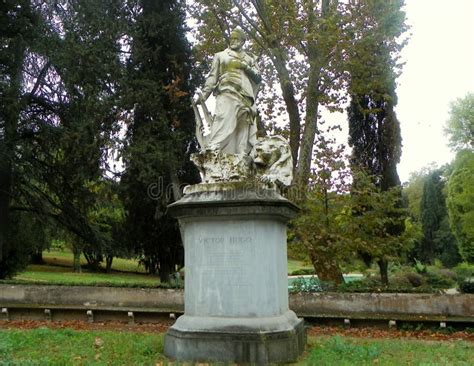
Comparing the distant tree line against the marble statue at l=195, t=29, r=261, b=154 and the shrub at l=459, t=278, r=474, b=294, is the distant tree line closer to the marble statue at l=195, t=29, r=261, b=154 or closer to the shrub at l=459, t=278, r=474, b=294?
the shrub at l=459, t=278, r=474, b=294

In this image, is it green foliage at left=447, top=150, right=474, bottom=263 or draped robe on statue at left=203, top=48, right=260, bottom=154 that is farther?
green foliage at left=447, top=150, right=474, bottom=263

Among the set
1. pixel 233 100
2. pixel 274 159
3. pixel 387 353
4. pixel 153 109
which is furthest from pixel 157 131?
pixel 387 353

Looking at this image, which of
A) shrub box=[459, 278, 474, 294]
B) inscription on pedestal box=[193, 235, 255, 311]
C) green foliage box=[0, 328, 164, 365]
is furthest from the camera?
shrub box=[459, 278, 474, 294]

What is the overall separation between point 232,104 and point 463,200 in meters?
32.9

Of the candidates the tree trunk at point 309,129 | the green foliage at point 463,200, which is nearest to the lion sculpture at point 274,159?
the tree trunk at point 309,129

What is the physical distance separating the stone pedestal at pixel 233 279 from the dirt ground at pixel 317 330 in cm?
357

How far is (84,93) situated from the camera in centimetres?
1756

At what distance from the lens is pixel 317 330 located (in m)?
11.4

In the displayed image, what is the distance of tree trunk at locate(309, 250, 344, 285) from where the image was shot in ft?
55.3

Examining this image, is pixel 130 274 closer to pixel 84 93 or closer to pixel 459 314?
pixel 84 93

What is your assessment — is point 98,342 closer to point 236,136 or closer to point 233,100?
point 236,136

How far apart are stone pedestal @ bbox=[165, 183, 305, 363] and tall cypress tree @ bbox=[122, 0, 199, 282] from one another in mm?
10255

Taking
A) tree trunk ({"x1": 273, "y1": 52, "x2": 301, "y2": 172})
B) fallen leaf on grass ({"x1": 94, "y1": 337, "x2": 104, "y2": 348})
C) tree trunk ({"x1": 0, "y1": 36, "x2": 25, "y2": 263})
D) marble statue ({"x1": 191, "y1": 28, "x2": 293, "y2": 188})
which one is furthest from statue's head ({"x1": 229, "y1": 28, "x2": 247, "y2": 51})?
tree trunk ({"x1": 0, "y1": 36, "x2": 25, "y2": 263})

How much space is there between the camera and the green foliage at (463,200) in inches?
1445
